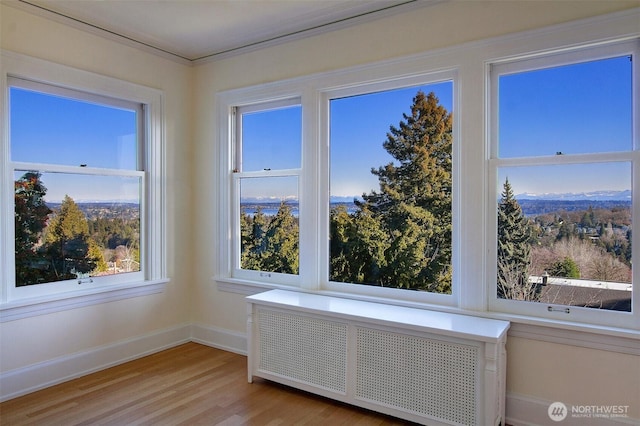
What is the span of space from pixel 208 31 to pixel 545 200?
2.95 metres

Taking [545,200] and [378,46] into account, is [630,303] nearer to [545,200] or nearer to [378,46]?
[545,200]

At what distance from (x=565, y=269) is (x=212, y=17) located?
3121 mm

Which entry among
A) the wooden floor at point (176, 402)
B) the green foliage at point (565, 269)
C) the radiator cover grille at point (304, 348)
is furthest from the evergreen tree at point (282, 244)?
the green foliage at point (565, 269)

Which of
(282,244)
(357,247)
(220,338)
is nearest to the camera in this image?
(357,247)

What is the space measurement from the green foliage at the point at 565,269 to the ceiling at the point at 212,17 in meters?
1.99

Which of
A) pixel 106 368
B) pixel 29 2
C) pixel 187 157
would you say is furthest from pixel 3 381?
pixel 29 2

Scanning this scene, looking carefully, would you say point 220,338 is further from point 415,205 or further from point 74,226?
point 415,205

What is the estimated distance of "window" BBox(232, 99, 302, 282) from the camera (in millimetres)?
3707

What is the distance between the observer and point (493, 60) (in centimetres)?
269

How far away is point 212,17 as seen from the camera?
326 centimetres

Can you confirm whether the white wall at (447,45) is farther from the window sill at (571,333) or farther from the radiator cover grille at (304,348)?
the radiator cover grille at (304,348)

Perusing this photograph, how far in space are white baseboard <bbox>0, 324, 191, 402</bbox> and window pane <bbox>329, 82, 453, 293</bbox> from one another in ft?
5.98

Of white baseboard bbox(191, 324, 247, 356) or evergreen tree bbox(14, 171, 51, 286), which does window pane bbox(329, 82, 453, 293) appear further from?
evergreen tree bbox(14, 171, 51, 286)

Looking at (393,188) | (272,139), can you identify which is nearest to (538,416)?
(393,188)
